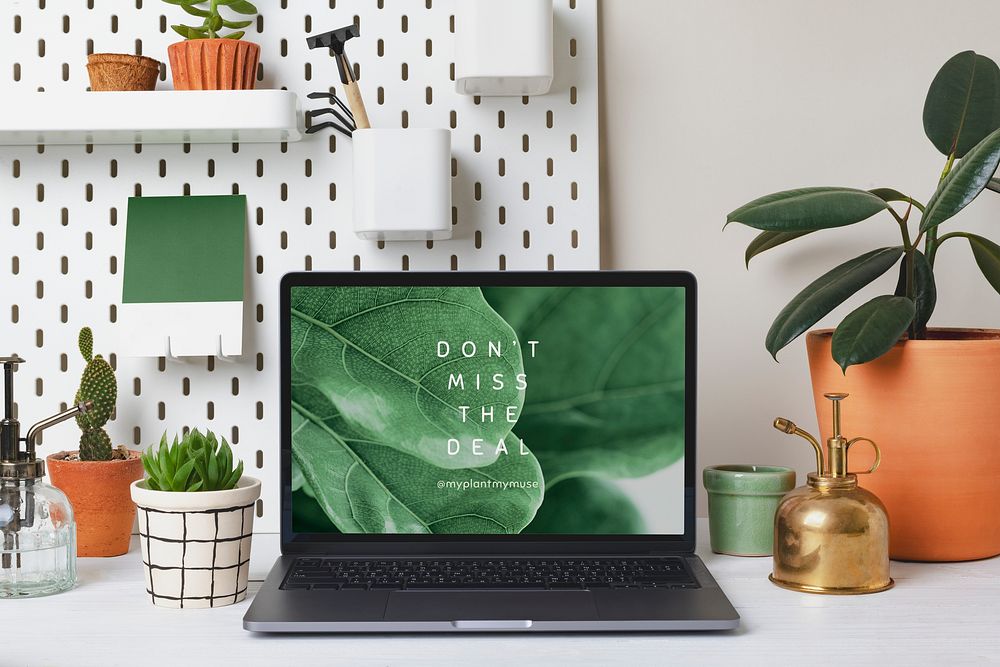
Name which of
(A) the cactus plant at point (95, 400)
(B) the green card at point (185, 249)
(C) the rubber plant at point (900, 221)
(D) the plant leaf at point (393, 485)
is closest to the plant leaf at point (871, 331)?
(C) the rubber plant at point (900, 221)

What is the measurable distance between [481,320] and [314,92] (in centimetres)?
39

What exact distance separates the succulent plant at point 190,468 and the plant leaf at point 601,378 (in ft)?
0.96

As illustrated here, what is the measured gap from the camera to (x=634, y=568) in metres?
0.86

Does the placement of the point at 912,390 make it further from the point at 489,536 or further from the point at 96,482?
the point at 96,482

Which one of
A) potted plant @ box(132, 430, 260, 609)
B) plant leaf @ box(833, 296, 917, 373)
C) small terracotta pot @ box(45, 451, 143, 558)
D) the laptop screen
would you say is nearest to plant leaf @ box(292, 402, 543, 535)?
the laptop screen

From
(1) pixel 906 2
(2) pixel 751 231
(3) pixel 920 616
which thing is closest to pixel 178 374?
(2) pixel 751 231

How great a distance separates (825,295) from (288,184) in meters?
0.65

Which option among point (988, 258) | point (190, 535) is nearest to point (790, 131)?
point (988, 258)

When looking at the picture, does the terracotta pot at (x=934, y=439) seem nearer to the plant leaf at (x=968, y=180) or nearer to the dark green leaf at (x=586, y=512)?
the plant leaf at (x=968, y=180)

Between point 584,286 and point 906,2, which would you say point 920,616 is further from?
point 906,2

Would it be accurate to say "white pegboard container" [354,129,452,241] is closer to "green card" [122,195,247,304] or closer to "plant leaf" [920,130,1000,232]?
"green card" [122,195,247,304]

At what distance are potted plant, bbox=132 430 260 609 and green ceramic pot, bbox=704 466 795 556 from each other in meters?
0.49

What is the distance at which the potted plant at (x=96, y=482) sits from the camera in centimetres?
97

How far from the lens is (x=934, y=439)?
0.92 m
